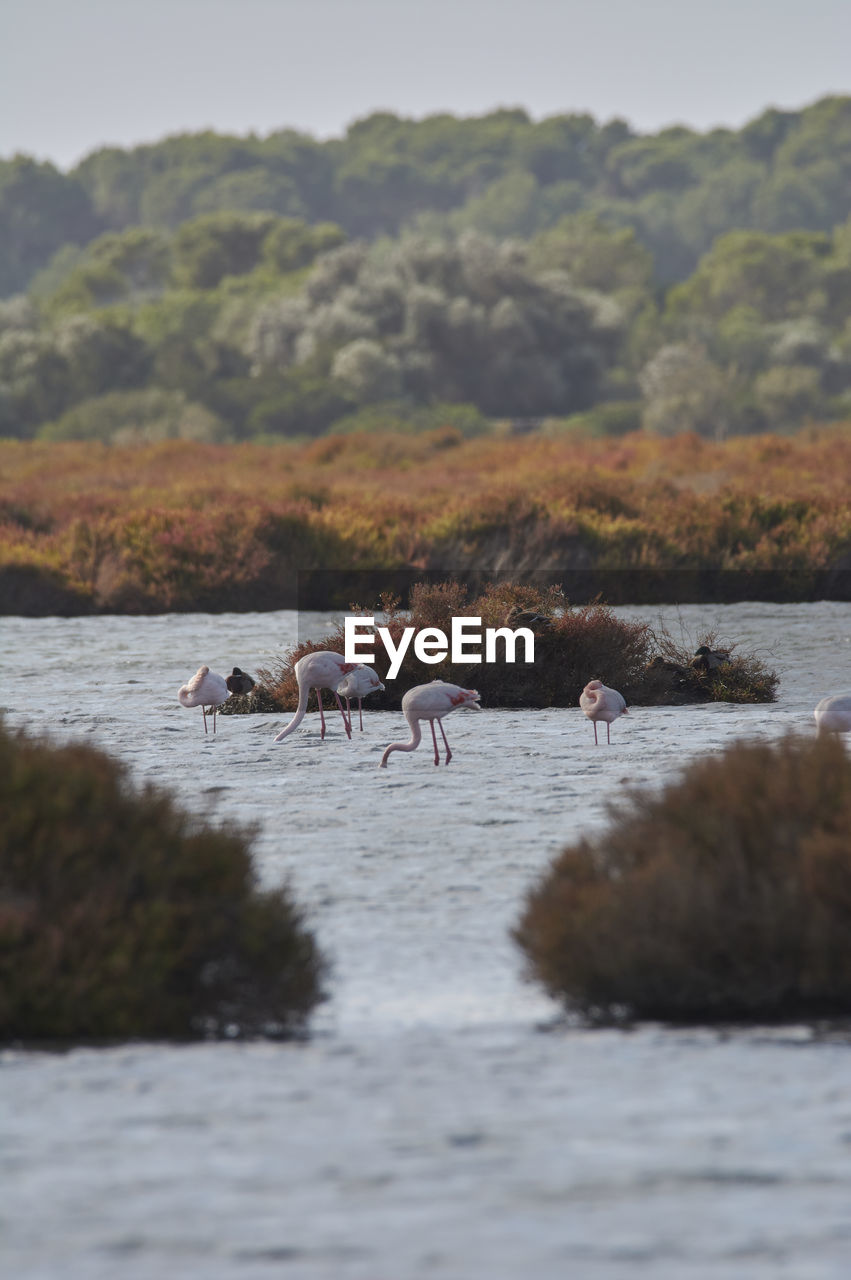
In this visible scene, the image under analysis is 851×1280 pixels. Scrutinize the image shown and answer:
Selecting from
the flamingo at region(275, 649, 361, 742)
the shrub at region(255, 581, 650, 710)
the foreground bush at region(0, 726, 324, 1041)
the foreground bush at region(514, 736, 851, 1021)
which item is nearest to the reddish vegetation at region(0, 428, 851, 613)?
the shrub at region(255, 581, 650, 710)

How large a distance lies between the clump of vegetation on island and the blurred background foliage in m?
34.9

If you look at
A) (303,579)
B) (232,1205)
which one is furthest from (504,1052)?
(303,579)

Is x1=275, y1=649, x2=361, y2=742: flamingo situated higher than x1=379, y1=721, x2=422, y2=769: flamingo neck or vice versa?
x1=275, y1=649, x2=361, y2=742: flamingo

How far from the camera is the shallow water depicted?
4195mm

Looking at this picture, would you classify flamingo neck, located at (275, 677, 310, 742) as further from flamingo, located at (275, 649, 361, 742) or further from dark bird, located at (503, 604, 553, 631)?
dark bird, located at (503, 604, 553, 631)

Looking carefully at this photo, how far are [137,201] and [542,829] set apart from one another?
150m

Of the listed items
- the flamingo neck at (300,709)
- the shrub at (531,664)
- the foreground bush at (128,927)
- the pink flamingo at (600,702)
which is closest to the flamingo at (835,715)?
the pink flamingo at (600,702)

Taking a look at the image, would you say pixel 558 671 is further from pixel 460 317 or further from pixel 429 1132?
pixel 460 317

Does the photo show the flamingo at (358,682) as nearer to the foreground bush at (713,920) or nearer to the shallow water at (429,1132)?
the shallow water at (429,1132)

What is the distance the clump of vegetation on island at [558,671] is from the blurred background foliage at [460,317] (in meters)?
34.9

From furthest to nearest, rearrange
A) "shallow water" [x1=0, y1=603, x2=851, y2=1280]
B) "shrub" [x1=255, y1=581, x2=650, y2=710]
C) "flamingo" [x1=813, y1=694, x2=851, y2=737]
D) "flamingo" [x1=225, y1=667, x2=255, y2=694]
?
"shrub" [x1=255, y1=581, x2=650, y2=710] < "flamingo" [x1=225, y1=667, x2=255, y2=694] < "flamingo" [x1=813, y1=694, x2=851, y2=737] < "shallow water" [x1=0, y1=603, x2=851, y2=1280]

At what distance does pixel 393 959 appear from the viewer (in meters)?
6.91

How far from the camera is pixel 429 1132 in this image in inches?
197

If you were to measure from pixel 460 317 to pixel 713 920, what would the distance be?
62936 mm
